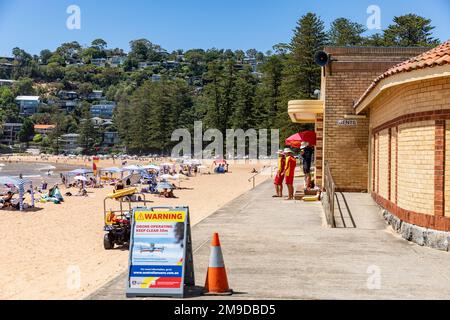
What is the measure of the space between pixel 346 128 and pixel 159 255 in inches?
443

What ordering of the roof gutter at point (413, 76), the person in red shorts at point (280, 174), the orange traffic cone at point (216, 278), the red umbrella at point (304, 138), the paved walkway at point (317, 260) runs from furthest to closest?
the red umbrella at point (304, 138)
the person in red shorts at point (280, 174)
the roof gutter at point (413, 76)
the paved walkway at point (317, 260)
the orange traffic cone at point (216, 278)

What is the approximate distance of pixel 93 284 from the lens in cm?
833

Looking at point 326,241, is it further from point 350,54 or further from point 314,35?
point 314,35

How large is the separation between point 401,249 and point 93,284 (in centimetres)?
483

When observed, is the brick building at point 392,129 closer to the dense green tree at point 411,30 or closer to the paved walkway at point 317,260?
the paved walkway at point 317,260

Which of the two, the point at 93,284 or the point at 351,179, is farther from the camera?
the point at 351,179

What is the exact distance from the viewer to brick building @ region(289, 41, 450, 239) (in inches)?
372

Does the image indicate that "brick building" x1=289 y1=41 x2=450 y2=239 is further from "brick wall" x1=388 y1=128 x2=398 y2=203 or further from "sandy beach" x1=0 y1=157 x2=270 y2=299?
"sandy beach" x1=0 y1=157 x2=270 y2=299

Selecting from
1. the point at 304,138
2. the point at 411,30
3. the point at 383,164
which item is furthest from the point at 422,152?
the point at 411,30

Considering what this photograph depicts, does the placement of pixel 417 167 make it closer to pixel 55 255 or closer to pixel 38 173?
pixel 55 255

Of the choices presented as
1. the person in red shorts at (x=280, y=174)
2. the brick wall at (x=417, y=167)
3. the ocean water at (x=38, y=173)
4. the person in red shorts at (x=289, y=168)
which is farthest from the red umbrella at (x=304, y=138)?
the ocean water at (x=38, y=173)

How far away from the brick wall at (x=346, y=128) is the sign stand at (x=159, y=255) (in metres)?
10.6

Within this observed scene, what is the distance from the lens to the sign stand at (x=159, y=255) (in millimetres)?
6516
